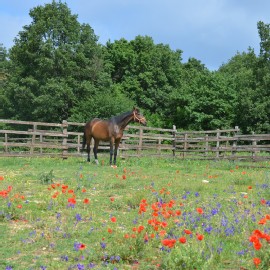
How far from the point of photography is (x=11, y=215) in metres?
5.29

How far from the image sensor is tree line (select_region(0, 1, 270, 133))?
109ft

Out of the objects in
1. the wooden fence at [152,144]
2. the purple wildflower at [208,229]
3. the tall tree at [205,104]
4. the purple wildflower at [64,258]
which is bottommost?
the purple wildflower at [64,258]

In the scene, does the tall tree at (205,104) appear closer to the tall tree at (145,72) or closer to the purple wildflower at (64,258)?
the tall tree at (145,72)

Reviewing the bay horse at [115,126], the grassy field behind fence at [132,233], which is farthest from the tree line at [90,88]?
the grassy field behind fence at [132,233]

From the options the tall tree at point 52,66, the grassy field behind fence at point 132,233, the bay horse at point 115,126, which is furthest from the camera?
the tall tree at point 52,66

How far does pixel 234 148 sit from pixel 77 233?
13.6 meters

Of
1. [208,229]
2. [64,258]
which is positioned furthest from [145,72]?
[64,258]

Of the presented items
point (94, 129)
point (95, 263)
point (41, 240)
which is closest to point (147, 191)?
point (41, 240)

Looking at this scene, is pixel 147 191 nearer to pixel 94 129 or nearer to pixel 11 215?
pixel 11 215

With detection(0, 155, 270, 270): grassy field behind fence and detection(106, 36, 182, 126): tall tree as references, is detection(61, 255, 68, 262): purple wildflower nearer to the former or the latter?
detection(0, 155, 270, 270): grassy field behind fence

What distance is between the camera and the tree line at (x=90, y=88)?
109ft

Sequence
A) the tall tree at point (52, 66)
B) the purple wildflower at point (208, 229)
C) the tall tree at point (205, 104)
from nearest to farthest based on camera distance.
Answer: the purple wildflower at point (208, 229) → the tall tree at point (52, 66) → the tall tree at point (205, 104)

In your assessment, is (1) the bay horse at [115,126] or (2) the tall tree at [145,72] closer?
(1) the bay horse at [115,126]

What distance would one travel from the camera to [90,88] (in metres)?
34.4
